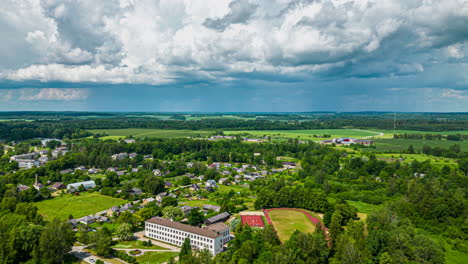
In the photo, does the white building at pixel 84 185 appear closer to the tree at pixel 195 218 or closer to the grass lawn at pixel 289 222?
the tree at pixel 195 218

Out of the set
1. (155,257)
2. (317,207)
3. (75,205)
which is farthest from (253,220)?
(75,205)

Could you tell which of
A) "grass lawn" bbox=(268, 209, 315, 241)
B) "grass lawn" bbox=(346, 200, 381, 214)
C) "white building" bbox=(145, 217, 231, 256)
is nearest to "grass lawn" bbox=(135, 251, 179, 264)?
"white building" bbox=(145, 217, 231, 256)

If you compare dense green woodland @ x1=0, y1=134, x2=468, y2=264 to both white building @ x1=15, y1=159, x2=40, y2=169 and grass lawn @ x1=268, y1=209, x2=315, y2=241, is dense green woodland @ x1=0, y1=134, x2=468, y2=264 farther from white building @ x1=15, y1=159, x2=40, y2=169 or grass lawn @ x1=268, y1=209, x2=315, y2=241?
white building @ x1=15, y1=159, x2=40, y2=169

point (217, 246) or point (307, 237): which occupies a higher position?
point (307, 237)

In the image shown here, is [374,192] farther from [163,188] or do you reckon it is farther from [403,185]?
[163,188]

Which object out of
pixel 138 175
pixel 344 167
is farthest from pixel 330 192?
pixel 138 175

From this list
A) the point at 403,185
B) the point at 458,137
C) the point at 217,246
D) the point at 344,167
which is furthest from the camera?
the point at 458,137

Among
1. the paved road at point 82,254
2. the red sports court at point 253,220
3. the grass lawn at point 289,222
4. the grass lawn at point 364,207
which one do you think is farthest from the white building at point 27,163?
the grass lawn at point 364,207
